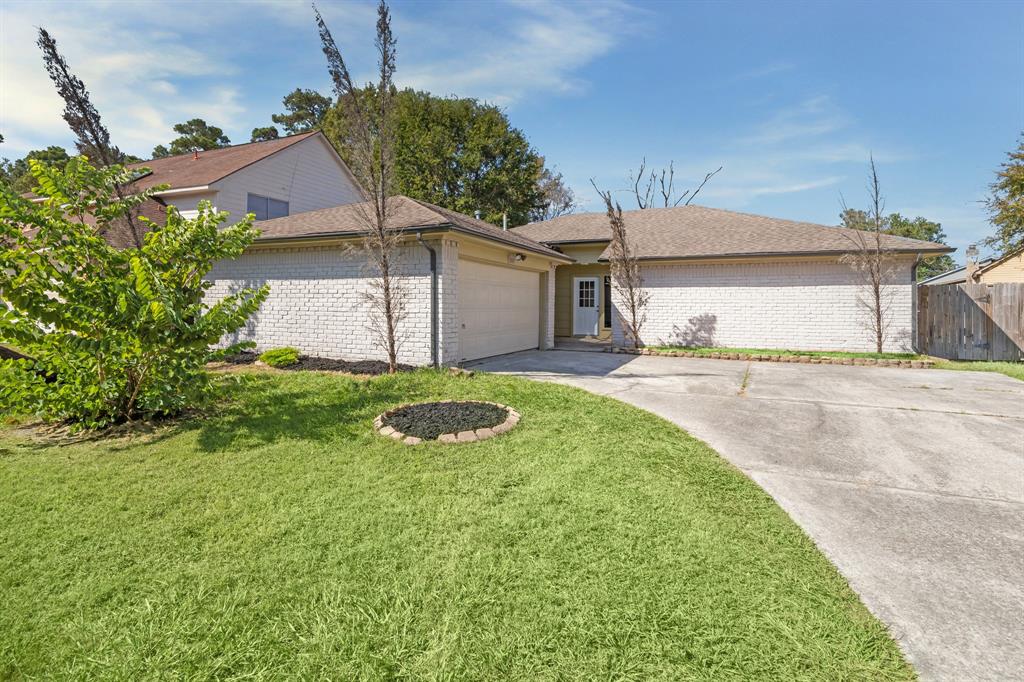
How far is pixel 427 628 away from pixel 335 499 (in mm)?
1606

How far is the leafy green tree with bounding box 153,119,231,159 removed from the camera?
36.3m

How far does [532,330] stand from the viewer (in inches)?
515

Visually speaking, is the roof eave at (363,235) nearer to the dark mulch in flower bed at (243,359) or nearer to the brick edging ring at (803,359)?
the dark mulch in flower bed at (243,359)

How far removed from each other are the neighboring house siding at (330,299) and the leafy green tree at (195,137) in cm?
3315

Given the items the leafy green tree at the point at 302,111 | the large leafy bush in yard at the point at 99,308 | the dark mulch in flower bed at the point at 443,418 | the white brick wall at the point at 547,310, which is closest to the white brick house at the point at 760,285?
the white brick wall at the point at 547,310

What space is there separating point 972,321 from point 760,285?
4.93 m

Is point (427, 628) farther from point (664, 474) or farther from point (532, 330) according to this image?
point (532, 330)

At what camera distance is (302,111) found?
36.8 m

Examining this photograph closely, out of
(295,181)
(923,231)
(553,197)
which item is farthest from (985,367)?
(923,231)

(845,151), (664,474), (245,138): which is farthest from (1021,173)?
(245,138)

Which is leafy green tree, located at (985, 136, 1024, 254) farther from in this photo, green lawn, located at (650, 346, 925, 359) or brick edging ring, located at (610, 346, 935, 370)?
brick edging ring, located at (610, 346, 935, 370)

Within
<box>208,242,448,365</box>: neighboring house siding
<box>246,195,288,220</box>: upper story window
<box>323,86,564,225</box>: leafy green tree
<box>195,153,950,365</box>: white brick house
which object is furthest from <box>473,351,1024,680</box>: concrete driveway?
<box>323,86,564,225</box>: leafy green tree

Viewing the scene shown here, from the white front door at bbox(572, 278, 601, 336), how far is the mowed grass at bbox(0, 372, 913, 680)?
11840mm

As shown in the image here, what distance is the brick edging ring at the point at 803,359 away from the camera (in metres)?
10.1
